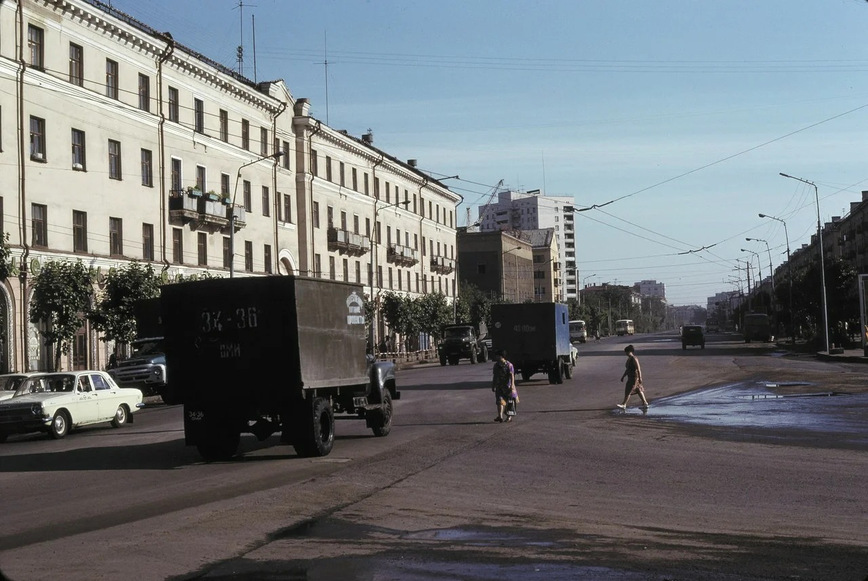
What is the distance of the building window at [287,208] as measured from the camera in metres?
66.4

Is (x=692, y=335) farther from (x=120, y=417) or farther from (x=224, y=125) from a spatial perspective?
(x=120, y=417)

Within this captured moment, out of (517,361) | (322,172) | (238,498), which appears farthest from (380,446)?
(322,172)

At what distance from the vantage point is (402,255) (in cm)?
8588

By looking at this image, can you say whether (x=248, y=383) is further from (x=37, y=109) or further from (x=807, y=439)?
(x=37, y=109)

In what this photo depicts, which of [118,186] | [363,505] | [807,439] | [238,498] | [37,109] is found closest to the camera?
[363,505]

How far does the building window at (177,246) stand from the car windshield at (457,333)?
19193 millimetres

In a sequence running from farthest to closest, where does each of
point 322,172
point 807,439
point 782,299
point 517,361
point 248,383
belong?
point 782,299
point 322,172
point 517,361
point 807,439
point 248,383

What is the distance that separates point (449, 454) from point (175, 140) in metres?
39.1

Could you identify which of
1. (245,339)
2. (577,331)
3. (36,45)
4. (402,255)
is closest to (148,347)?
(36,45)

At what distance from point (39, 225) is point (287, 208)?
87.8ft

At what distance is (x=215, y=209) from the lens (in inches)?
2138

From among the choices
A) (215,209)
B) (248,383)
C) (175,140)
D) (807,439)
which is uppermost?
(175,140)

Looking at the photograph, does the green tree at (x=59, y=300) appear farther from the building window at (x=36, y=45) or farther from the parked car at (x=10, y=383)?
the parked car at (x=10, y=383)

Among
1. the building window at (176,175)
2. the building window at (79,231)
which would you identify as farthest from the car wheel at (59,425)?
the building window at (176,175)
